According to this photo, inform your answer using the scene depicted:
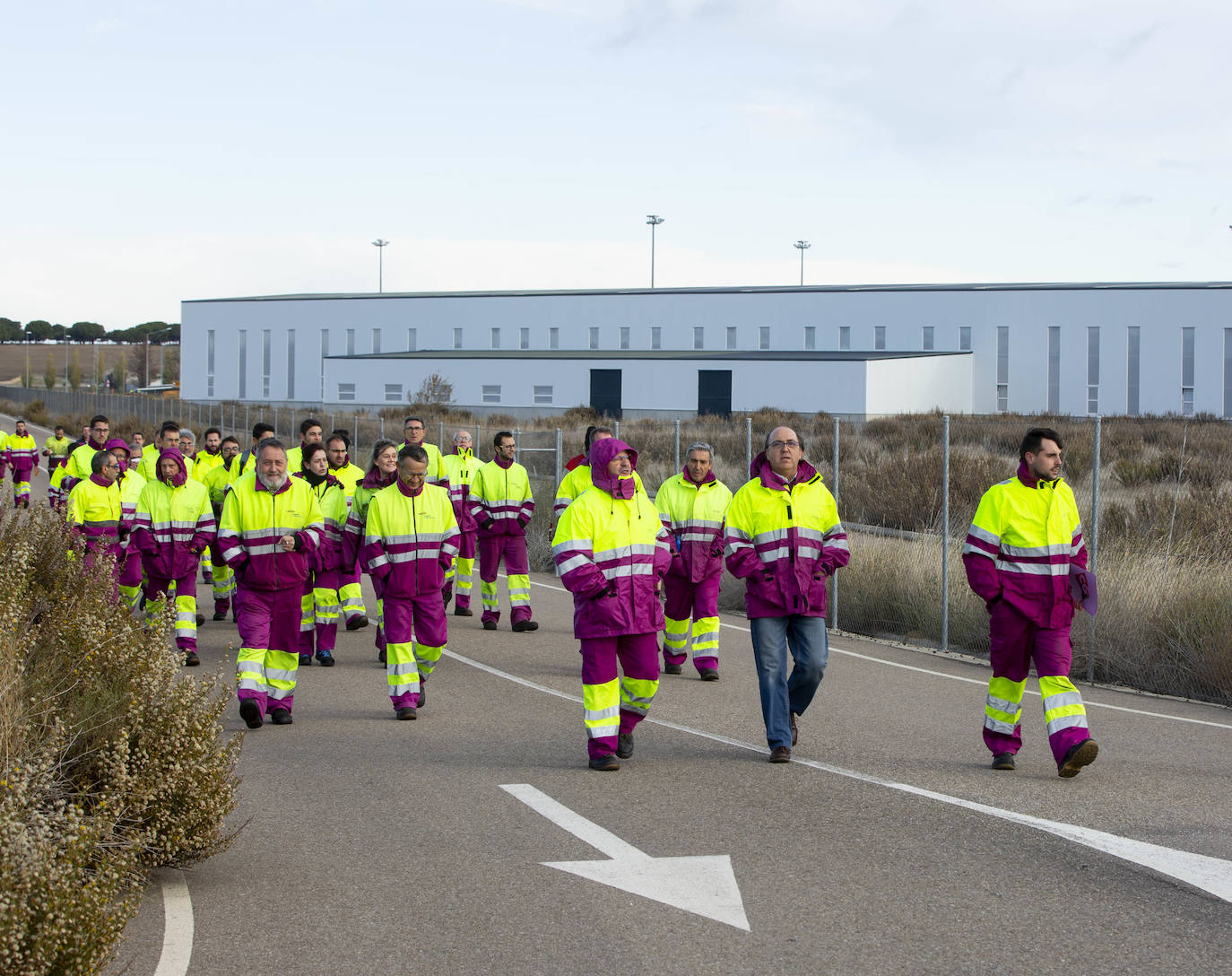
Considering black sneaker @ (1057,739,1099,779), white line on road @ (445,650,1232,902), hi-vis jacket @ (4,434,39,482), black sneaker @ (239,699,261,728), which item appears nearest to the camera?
white line on road @ (445,650,1232,902)

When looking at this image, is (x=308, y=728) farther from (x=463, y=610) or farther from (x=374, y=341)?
(x=374, y=341)

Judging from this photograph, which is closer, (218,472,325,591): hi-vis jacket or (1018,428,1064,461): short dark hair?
(1018,428,1064,461): short dark hair

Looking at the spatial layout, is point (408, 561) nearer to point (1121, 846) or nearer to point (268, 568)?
point (268, 568)

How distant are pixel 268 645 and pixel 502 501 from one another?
5309 millimetres

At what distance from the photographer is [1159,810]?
718 cm

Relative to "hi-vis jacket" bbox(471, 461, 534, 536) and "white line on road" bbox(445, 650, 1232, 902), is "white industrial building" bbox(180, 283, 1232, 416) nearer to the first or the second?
"hi-vis jacket" bbox(471, 461, 534, 536)

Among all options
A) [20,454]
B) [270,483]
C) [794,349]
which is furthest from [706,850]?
[794,349]

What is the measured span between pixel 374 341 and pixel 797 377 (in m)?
30.9

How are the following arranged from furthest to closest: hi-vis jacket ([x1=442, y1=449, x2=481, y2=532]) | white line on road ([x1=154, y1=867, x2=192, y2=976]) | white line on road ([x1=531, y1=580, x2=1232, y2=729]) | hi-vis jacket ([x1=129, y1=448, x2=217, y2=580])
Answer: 1. hi-vis jacket ([x1=442, y1=449, x2=481, y2=532])
2. hi-vis jacket ([x1=129, y1=448, x2=217, y2=580])
3. white line on road ([x1=531, y1=580, x2=1232, y2=729])
4. white line on road ([x1=154, y1=867, x2=192, y2=976])

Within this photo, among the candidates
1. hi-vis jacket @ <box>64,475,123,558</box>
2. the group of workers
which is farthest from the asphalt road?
hi-vis jacket @ <box>64,475,123,558</box>

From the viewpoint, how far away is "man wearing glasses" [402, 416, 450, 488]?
13.8m

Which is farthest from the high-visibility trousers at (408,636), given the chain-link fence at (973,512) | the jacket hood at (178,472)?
the chain-link fence at (973,512)

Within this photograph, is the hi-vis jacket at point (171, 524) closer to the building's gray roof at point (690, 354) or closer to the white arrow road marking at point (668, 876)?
the white arrow road marking at point (668, 876)

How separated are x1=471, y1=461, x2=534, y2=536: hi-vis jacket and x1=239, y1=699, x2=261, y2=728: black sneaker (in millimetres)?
5565
